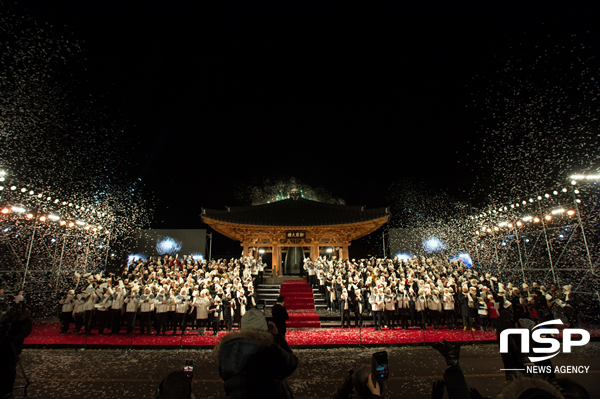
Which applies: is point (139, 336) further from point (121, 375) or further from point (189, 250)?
point (189, 250)

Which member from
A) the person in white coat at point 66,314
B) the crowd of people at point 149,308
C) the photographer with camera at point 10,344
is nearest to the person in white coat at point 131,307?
the crowd of people at point 149,308

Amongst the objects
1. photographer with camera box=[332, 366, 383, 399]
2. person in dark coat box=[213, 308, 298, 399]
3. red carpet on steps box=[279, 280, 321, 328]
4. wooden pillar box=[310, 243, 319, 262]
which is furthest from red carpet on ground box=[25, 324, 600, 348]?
wooden pillar box=[310, 243, 319, 262]

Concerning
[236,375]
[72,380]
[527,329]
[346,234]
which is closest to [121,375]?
[72,380]

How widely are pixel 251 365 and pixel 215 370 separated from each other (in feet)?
15.1

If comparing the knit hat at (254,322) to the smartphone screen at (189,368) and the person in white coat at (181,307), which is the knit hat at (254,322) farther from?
the person in white coat at (181,307)

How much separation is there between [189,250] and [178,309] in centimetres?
1073

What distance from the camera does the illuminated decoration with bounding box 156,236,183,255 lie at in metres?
18.8

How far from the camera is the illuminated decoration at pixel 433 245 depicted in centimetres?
1923

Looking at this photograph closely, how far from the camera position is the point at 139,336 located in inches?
336

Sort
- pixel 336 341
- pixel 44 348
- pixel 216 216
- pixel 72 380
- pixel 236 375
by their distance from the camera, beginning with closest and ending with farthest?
1. pixel 236 375
2. pixel 72 380
3. pixel 44 348
4. pixel 336 341
5. pixel 216 216

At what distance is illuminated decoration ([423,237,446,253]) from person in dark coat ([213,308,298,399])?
1946cm

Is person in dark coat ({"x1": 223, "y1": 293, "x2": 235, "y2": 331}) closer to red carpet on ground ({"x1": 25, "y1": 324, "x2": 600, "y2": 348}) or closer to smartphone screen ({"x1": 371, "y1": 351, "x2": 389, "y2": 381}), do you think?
red carpet on ground ({"x1": 25, "y1": 324, "x2": 600, "y2": 348})

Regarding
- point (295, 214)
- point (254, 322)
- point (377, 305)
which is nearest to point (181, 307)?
point (377, 305)

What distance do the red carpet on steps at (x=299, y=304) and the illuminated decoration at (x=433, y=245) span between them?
29.9 feet
